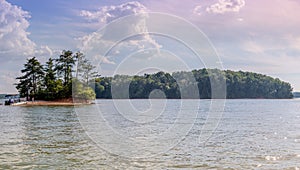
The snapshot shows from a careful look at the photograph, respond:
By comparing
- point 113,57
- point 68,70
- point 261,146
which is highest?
point 68,70

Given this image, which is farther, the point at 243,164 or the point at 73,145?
the point at 73,145

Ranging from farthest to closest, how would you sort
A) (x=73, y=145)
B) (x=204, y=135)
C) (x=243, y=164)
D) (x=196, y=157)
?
(x=204, y=135) → (x=73, y=145) → (x=196, y=157) → (x=243, y=164)

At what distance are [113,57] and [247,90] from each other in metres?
179

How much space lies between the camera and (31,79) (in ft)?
333

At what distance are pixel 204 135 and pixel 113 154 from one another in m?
10.1

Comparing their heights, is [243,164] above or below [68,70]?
below

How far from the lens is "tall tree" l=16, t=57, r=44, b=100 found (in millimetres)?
100000

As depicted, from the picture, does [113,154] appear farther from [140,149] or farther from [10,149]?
[10,149]

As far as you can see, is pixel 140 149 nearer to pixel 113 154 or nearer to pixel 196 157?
pixel 113 154

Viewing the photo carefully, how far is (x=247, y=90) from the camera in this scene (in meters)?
190

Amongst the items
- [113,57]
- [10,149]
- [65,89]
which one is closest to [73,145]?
[10,149]

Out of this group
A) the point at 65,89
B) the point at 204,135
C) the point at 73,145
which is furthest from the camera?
the point at 65,89

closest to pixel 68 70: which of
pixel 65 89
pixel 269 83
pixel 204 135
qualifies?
pixel 65 89

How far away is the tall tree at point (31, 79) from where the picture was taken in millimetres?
100000
